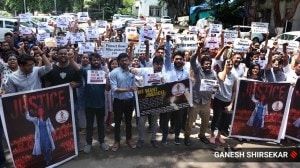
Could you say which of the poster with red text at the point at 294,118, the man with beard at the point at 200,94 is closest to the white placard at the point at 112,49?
the man with beard at the point at 200,94

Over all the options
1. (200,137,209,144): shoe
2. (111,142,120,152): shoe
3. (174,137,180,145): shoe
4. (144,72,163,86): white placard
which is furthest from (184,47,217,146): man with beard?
(111,142,120,152): shoe

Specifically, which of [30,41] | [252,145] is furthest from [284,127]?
[30,41]

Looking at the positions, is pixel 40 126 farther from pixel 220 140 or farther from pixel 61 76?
pixel 220 140

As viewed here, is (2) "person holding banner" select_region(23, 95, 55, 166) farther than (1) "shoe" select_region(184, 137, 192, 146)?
No

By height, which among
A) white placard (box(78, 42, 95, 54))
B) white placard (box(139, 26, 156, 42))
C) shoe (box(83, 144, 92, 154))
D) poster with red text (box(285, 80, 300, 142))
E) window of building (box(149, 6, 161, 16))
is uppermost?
window of building (box(149, 6, 161, 16))

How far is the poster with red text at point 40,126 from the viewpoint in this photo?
15.2 ft

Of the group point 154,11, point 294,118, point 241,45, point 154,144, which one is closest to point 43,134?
point 154,144

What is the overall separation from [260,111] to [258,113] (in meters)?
0.05

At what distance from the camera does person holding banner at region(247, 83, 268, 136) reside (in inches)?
246

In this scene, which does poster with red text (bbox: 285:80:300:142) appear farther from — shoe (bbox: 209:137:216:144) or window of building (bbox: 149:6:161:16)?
window of building (bbox: 149:6:161:16)

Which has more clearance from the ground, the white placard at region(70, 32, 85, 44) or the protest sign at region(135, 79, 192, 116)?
the white placard at region(70, 32, 85, 44)

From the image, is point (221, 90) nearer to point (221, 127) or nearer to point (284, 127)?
point (221, 127)

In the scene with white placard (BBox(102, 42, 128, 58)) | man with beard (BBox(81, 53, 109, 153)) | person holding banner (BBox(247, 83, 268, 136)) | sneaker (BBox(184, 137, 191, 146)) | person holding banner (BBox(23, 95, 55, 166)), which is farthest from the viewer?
white placard (BBox(102, 42, 128, 58))

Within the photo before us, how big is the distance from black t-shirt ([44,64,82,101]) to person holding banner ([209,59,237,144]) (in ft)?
8.51
